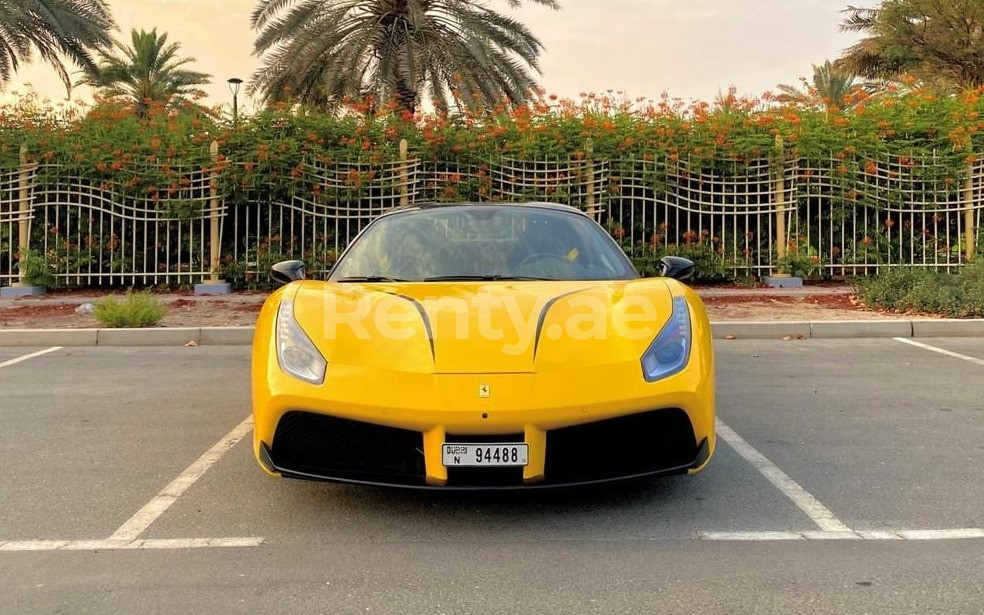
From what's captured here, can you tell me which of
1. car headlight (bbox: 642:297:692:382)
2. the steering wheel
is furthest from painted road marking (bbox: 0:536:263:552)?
the steering wheel

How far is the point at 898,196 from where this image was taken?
512 inches

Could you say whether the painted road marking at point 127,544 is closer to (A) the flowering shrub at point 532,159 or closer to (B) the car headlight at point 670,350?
(B) the car headlight at point 670,350

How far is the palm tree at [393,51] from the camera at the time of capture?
58.5 ft

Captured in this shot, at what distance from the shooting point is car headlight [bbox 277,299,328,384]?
3.25 metres

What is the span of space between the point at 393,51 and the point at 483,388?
53.3 feet

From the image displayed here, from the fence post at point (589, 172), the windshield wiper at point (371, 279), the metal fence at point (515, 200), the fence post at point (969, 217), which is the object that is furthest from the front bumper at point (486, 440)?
the fence post at point (969, 217)

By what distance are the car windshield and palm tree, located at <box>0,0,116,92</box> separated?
1719cm

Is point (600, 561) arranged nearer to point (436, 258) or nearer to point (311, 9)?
point (436, 258)

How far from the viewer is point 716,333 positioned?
29.9ft

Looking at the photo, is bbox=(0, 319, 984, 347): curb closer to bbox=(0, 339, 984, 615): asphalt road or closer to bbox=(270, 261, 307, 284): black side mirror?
bbox=(0, 339, 984, 615): asphalt road

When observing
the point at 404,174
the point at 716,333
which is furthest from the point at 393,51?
the point at 716,333

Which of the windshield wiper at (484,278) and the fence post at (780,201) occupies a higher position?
the fence post at (780,201)

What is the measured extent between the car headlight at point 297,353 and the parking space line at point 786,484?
207cm

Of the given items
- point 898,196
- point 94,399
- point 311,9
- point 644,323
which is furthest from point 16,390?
point 311,9
